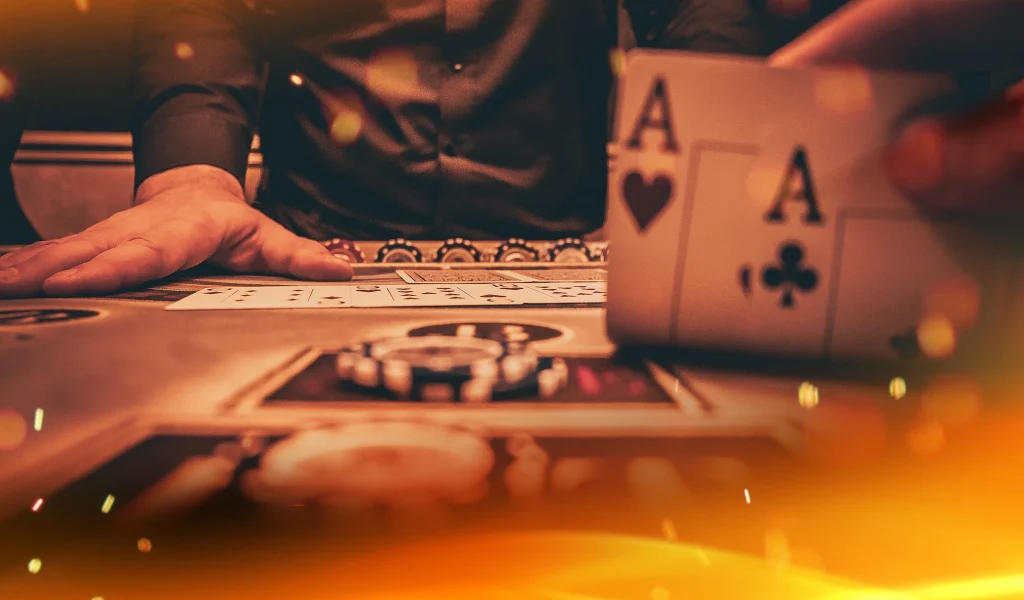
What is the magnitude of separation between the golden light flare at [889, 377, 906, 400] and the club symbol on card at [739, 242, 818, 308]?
77 mm

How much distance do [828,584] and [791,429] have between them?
136 mm

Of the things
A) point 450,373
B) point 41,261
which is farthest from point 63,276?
point 450,373

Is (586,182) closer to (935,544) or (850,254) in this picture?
(850,254)

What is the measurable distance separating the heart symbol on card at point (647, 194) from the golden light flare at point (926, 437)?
0.21 meters

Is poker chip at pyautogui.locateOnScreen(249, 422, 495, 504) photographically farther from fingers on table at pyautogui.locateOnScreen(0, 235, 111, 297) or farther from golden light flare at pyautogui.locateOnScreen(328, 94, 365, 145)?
golden light flare at pyautogui.locateOnScreen(328, 94, 365, 145)

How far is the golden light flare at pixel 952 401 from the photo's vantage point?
352 mm

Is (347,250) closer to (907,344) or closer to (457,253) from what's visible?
(457,253)

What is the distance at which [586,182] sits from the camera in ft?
5.73

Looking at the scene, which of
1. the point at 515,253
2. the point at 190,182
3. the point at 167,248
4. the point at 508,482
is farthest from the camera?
the point at 515,253

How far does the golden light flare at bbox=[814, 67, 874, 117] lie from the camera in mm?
433

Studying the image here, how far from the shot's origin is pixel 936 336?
446 millimetres

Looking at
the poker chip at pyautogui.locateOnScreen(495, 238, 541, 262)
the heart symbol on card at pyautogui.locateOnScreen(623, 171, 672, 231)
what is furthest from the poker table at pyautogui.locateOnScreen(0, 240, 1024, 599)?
the poker chip at pyautogui.locateOnScreen(495, 238, 541, 262)

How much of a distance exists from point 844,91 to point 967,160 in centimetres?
9

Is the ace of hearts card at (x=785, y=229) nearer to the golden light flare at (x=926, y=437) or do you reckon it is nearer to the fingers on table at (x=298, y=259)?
the golden light flare at (x=926, y=437)
